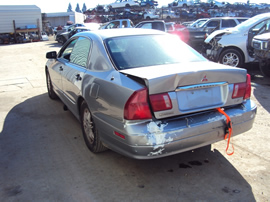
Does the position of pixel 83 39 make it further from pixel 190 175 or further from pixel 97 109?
pixel 190 175

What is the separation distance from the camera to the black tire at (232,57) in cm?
865

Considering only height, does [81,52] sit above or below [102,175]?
above

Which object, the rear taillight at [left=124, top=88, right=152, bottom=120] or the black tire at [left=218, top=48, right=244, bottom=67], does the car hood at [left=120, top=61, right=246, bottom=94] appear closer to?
the rear taillight at [left=124, top=88, right=152, bottom=120]

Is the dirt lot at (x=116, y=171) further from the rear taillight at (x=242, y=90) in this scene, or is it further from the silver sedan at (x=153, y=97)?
the rear taillight at (x=242, y=90)

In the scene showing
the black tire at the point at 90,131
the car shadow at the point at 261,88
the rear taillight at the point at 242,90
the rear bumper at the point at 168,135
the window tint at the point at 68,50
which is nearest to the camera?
the rear bumper at the point at 168,135

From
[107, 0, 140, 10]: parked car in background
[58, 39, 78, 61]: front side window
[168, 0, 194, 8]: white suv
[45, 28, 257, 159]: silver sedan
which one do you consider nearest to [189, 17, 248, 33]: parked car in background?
[58, 39, 78, 61]: front side window

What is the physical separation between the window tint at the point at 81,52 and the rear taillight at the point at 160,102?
4.94 ft

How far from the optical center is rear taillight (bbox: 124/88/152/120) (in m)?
2.61

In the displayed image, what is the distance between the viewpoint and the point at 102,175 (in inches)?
122

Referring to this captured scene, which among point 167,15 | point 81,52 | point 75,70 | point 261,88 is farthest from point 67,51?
point 167,15

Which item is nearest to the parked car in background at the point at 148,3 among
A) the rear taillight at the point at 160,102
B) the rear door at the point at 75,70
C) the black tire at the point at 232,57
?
the black tire at the point at 232,57

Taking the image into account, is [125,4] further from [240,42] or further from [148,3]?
[240,42]

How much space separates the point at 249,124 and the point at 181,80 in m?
1.14

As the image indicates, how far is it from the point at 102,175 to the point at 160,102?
1174 millimetres
